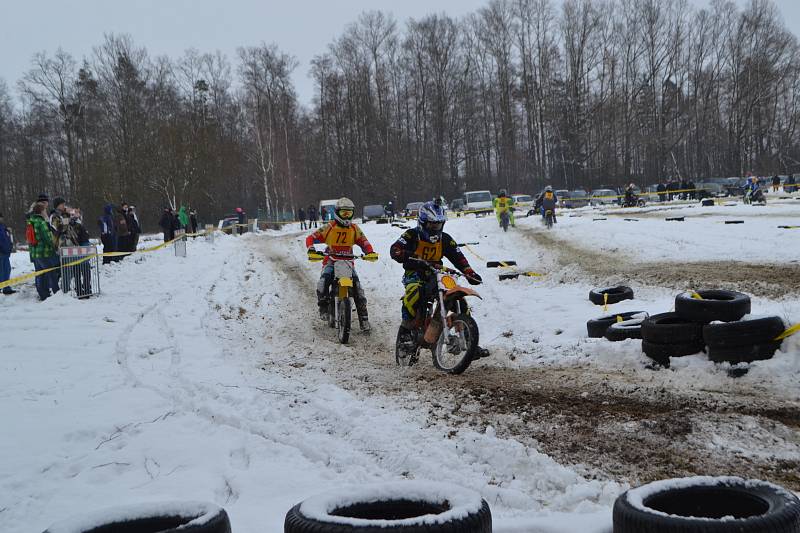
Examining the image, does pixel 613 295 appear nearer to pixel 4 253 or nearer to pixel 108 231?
pixel 4 253

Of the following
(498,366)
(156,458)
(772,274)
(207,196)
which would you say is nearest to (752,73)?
(207,196)

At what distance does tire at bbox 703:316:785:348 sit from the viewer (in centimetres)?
611

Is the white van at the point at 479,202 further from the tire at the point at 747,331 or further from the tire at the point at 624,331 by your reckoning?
the tire at the point at 747,331

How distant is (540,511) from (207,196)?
2298 inches

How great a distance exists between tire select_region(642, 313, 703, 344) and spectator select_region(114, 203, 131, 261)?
16254mm

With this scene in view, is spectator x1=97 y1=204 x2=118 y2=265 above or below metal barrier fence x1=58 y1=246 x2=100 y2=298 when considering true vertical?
above

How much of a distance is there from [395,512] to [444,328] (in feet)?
13.3

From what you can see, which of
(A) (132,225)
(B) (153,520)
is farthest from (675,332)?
(A) (132,225)

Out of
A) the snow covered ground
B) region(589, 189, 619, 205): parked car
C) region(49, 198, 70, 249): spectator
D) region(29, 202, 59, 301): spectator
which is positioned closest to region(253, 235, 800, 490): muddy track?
the snow covered ground

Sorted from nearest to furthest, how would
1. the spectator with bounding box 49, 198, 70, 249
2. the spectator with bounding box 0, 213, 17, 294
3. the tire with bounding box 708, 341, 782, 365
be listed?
the tire with bounding box 708, 341, 782, 365, the spectator with bounding box 49, 198, 70, 249, the spectator with bounding box 0, 213, 17, 294

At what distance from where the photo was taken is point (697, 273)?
12211 mm

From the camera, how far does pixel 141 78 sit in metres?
49.3

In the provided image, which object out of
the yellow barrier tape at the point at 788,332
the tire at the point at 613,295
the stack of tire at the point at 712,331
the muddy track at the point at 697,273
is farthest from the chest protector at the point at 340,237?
the yellow barrier tape at the point at 788,332

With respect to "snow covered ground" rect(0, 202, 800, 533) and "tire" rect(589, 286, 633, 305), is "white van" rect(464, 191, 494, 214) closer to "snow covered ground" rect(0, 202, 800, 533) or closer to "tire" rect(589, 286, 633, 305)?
"tire" rect(589, 286, 633, 305)
